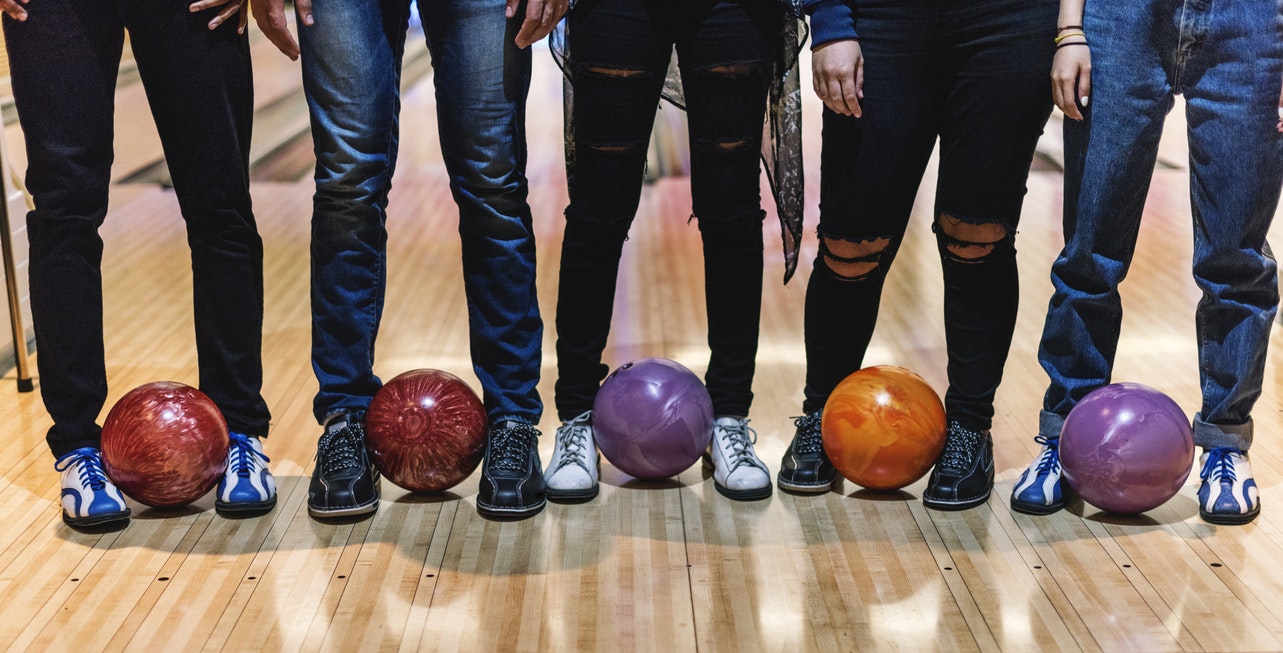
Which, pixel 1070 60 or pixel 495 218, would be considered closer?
pixel 1070 60

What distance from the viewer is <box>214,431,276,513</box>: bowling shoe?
1.75 m

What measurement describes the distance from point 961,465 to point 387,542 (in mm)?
827

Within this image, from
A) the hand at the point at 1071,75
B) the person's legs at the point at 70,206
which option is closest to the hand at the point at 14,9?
the person's legs at the point at 70,206

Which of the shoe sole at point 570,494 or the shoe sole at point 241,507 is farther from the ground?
the shoe sole at point 241,507

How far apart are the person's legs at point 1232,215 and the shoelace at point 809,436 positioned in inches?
21.3

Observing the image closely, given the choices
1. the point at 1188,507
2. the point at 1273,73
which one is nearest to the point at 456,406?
the point at 1188,507

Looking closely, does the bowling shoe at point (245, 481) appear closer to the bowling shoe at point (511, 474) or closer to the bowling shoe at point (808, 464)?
the bowling shoe at point (511, 474)

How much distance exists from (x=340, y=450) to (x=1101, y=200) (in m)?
1.13

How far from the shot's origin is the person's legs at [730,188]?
1.66 meters

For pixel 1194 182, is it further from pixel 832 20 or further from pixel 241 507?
pixel 241 507

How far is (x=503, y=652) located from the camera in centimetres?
138

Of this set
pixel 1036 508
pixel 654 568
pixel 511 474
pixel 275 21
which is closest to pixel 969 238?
pixel 1036 508

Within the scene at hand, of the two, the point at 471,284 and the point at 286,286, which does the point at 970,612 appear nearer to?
the point at 471,284

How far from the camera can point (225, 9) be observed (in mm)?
1592
